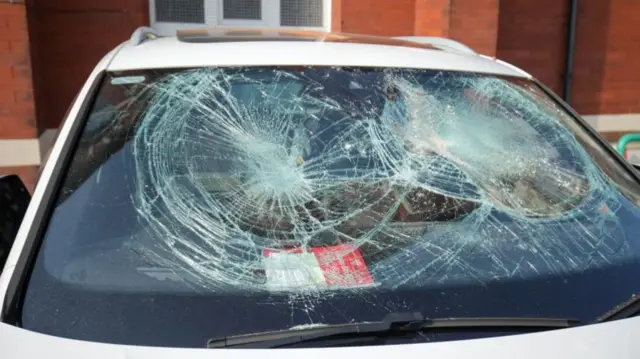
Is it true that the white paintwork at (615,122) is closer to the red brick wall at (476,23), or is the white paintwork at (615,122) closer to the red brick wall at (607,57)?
the red brick wall at (607,57)

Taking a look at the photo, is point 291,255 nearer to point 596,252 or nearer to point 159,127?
point 159,127

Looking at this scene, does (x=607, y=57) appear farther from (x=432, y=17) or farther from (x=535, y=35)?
(x=432, y=17)

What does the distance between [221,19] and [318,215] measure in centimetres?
459

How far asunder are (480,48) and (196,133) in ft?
14.7

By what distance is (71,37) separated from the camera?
550 cm

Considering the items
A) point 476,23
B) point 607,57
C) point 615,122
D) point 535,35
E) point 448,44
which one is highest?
point 448,44

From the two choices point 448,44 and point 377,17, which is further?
point 377,17

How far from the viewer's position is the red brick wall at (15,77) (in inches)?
185

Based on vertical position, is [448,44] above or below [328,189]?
above

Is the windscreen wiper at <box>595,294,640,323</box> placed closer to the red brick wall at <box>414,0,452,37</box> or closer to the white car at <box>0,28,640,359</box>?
the white car at <box>0,28,640,359</box>

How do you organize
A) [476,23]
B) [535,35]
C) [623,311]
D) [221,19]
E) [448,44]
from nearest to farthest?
1. [623,311]
2. [448,44]
3. [476,23]
4. [221,19]
5. [535,35]

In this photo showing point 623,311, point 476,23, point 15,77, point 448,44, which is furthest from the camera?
point 476,23

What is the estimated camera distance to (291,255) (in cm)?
174

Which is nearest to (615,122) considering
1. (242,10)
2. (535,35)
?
(535,35)
